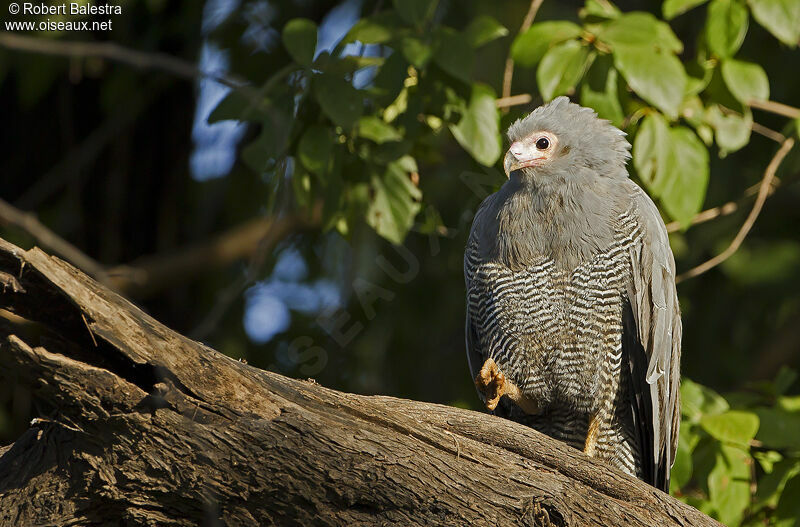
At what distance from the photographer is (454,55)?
390cm

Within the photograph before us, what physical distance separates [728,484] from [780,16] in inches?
82.4

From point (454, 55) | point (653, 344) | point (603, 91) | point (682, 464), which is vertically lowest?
point (682, 464)

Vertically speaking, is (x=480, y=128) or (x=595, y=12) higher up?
(x=595, y=12)

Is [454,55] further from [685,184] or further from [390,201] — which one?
[685,184]

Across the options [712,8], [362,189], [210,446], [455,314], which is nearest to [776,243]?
[455,314]

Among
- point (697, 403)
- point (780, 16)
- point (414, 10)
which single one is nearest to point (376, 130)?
point (414, 10)

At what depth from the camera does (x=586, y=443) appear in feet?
13.9

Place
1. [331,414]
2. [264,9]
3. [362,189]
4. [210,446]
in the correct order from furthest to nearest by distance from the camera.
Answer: [264,9]
[362,189]
[331,414]
[210,446]

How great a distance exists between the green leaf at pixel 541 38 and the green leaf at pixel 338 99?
76cm

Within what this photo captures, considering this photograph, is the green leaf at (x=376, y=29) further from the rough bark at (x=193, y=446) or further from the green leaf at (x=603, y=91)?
the rough bark at (x=193, y=446)

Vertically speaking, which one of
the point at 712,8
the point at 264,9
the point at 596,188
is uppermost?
the point at 264,9

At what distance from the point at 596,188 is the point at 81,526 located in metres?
2.56

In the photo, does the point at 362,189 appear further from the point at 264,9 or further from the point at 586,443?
the point at 264,9

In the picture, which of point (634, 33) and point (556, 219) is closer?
point (634, 33)
